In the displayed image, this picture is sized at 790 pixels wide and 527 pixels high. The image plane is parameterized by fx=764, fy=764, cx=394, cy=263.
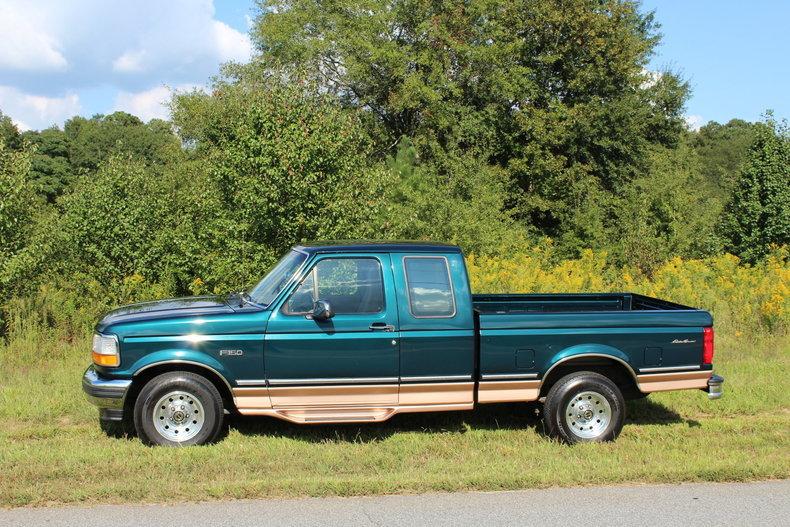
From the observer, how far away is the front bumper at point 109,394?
666cm

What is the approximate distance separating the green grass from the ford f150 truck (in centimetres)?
34

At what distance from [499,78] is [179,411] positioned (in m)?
25.3

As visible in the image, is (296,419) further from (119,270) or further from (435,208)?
(435,208)

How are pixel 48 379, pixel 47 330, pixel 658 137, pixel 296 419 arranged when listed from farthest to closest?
pixel 658 137 → pixel 47 330 → pixel 48 379 → pixel 296 419

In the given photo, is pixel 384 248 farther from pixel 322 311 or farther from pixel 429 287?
pixel 322 311

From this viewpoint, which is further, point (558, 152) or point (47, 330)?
point (558, 152)

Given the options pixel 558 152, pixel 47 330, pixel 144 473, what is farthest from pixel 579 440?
pixel 558 152

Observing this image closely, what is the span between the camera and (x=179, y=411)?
22.3 ft

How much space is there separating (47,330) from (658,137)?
29594 mm

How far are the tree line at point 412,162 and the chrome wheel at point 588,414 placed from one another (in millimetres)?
6295

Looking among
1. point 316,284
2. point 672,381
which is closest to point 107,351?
point 316,284

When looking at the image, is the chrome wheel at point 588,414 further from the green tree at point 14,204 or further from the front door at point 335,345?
the green tree at point 14,204

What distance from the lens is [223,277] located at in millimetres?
12695

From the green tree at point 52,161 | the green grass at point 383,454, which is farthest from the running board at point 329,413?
the green tree at point 52,161
